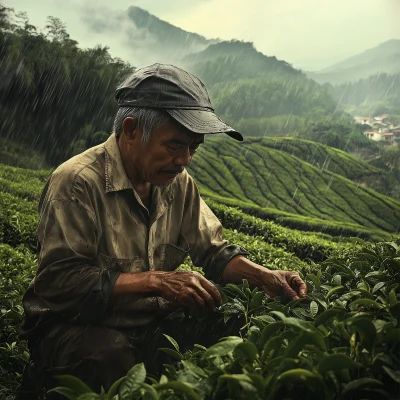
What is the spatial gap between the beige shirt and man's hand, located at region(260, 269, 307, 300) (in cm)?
22

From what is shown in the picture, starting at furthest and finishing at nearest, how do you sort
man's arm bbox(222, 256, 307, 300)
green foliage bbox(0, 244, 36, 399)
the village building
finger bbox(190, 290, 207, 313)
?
the village building → green foliage bbox(0, 244, 36, 399) → man's arm bbox(222, 256, 307, 300) → finger bbox(190, 290, 207, 313)

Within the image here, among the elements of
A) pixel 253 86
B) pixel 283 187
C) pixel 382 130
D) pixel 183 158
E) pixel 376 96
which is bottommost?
pixel 283 187

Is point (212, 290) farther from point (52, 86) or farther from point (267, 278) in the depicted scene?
point (52, 86)

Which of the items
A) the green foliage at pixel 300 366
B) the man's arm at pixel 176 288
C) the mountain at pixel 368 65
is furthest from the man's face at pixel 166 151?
the mountain at pixel 368 65

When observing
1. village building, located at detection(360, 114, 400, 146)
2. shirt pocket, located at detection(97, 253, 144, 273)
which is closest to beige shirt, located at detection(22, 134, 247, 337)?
shirt pocket, located at detection(97, 253, 144, 273)

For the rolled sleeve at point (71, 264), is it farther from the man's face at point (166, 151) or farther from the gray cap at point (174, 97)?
the gray cap at point (174, 97)

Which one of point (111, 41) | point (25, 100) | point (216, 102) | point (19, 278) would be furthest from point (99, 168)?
point (216, 102)

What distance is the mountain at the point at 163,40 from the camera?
15.0 meters

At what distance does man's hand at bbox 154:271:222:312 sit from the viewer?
65.9 inches

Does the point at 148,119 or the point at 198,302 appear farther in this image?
the point at 148,119

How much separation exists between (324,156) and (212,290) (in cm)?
1165

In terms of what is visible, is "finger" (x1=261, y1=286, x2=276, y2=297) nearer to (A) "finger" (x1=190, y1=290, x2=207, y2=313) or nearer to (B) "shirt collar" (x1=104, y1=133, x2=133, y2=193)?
(A) "finger" (x1=190, y1=290, x2=207, y2=313)

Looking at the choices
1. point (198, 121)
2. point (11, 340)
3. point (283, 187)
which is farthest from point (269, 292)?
point (283, 187)

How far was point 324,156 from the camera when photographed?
12.9 m
